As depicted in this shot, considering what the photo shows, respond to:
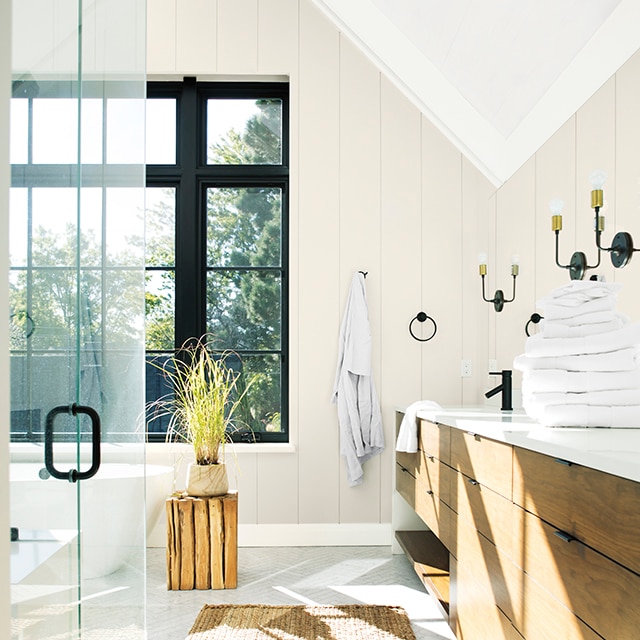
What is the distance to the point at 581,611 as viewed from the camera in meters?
1.27

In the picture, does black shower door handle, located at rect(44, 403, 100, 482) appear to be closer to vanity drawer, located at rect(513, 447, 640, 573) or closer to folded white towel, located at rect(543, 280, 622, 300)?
vanity drawer, located at rect(513, 447, 640, 573)

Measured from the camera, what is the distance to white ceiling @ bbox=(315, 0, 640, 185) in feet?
7.86

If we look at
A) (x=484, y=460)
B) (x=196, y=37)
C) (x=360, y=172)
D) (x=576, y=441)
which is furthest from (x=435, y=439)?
(x=196, y=37)

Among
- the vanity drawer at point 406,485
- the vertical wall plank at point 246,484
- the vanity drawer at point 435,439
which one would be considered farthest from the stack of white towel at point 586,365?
the vertical wall plank at point 246,484

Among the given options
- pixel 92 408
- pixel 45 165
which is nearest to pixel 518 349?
pixel 92 408

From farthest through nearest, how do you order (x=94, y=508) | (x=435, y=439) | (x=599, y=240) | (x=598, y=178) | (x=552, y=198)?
(x=552, y=198), (x=435, y=439), (x=599, y=240), (x=598, y=178), (x=94, y=508)

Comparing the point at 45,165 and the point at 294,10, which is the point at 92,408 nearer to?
the point at 45,165

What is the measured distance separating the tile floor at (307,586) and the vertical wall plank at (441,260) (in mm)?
1013

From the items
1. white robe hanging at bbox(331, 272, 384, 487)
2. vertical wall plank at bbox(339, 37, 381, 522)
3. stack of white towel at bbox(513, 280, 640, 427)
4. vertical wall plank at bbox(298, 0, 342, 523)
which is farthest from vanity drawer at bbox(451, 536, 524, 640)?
vertical wall plank at bbox(339, 37, 381, 522)

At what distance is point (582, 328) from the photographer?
72.1 inches

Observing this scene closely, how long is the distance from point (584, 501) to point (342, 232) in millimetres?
2902

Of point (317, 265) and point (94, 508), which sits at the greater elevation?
point (317, 265)

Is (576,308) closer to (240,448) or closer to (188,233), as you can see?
(240,448)

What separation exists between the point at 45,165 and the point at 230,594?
2.42 metres
